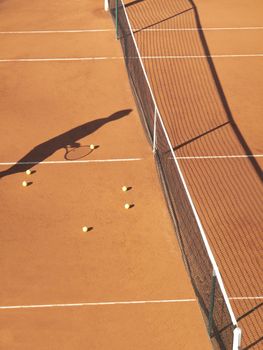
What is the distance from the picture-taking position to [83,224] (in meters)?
12.8

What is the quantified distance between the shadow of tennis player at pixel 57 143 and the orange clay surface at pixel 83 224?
21 mm

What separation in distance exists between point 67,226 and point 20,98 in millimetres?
5296

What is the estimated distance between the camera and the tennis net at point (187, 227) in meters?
9.69

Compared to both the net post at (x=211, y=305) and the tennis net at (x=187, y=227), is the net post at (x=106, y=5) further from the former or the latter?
the net post at (x=211, y=305)

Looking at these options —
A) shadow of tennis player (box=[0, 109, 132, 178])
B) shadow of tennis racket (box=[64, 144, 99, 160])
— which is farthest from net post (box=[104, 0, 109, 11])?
shadow of tennis racket (box=[64, 144, 99, 160])

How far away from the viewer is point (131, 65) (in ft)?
61.1

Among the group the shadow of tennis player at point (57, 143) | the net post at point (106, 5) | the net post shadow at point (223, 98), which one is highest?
the net post at point (106, 5)

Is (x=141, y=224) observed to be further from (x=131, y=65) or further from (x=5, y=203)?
(x=131, y=65)

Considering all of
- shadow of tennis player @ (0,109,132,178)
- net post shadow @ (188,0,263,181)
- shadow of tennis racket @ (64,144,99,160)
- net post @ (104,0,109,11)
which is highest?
net post @ (104,0,109,11)

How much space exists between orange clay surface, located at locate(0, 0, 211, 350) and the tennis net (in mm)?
190

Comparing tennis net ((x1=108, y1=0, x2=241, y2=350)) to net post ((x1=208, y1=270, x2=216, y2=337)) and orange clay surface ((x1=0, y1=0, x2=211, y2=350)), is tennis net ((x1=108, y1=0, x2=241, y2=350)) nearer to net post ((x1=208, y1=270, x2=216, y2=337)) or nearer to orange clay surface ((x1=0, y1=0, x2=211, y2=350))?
net post ((x1=208, y1=270, x2=216, y2=337))

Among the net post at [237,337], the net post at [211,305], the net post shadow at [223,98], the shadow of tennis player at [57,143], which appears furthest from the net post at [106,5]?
the net post at [237,337]

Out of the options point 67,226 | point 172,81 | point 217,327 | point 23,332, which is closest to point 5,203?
point 67,226

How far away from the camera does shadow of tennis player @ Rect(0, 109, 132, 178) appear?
1450 cm
